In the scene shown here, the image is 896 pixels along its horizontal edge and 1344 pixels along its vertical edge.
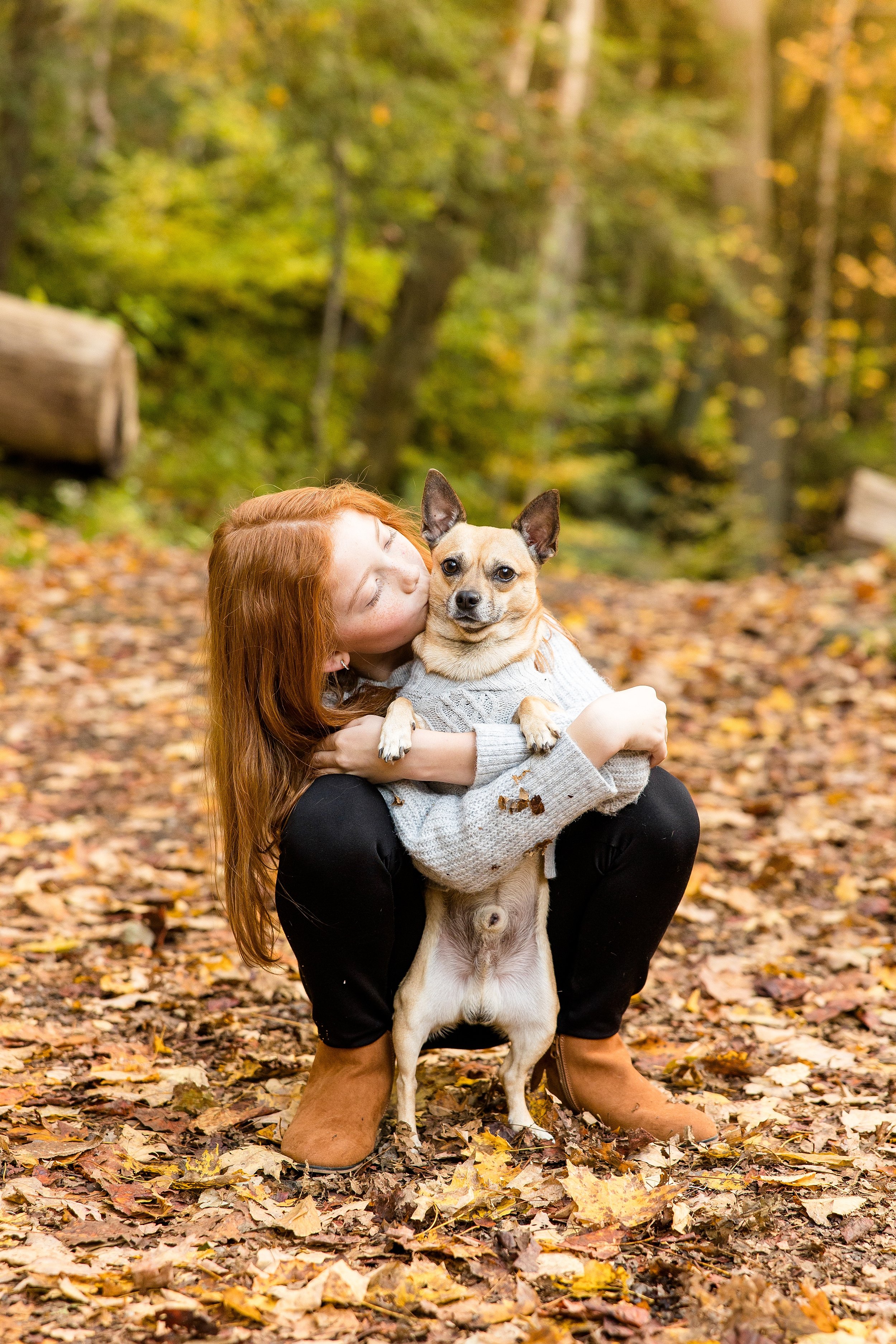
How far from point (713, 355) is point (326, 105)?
7.29 metres

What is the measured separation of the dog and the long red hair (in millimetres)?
224

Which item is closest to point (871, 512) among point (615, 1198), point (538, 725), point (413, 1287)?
point (538, 725)

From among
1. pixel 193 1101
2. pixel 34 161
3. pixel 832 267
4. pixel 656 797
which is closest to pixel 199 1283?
pixel 193 1101

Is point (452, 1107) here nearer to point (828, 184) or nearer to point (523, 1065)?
point (523, 1065)

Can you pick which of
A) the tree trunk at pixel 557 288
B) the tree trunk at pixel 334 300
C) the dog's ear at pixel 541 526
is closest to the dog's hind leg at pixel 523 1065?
the dog's ear at pixel 541 526

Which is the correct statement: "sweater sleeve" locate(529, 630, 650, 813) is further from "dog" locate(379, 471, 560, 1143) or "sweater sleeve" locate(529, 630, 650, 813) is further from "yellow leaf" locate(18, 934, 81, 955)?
"yellow leaf" locate(18, 934, 81, 955)

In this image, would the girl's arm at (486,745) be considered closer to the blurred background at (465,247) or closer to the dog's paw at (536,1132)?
the dog's paw at (536,1132)

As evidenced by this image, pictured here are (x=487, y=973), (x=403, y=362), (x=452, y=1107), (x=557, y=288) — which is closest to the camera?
(x=487, y=973)

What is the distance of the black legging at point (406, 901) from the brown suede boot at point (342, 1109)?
1.8 inches

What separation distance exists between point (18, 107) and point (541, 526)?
8384 mm

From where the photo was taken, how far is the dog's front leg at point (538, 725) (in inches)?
89.4

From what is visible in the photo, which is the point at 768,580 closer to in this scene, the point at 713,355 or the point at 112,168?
the point at 713,355

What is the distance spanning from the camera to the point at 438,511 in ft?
9.14

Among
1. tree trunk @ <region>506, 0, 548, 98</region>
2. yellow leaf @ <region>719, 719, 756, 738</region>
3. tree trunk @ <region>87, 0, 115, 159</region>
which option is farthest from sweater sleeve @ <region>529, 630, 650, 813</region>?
tree trunk @ <region>87, 0, 115, 159</region>
